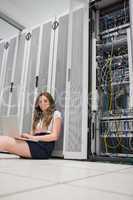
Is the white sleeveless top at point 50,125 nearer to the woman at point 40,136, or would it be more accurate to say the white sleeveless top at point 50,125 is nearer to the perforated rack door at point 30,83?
the woman at point 40,136

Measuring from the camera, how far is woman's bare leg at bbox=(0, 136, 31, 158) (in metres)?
2.49

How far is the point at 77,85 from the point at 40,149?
0.92m

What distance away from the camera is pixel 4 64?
4027 millimetres

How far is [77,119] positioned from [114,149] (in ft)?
1.90

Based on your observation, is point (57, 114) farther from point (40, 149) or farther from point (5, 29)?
point (5, 29)

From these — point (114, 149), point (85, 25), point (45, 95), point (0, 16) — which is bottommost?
point (114, 149)

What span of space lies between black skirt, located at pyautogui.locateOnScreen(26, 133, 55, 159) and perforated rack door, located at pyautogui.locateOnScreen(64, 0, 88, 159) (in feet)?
0.66

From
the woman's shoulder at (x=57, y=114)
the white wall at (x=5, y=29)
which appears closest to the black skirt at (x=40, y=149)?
the woman's shoulder at (x=57, y=114)

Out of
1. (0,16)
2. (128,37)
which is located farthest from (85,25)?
(0,16)

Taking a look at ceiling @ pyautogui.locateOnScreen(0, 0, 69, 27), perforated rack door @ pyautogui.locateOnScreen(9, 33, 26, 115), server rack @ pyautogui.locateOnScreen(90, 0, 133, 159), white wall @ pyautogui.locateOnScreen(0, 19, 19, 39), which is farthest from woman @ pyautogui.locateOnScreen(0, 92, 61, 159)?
white wall @ pyautogui.locateOnScreen(0, 19, 19, 39)

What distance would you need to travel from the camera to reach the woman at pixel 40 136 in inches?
98.7

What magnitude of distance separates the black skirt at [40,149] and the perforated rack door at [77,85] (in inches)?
7.9

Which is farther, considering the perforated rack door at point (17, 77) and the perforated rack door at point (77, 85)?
the perforated rack door at point (17, 77)

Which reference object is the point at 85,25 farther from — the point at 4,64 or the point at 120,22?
the point at 4,64
